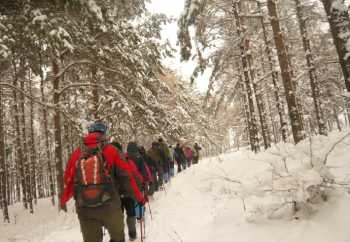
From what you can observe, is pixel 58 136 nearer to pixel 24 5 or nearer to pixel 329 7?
pixel 24 5

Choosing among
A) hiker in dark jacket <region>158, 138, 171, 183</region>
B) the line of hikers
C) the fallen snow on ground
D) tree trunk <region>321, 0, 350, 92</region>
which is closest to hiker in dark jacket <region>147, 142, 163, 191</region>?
hiker in dark jacket <region>158, 138, 171, 183</region>

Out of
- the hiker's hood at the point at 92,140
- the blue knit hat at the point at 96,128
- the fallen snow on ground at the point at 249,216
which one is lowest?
the fallen snow on ground at the point at 249,216

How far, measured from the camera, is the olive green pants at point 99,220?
13.8 feet

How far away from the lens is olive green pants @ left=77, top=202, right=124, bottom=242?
4.19 meters

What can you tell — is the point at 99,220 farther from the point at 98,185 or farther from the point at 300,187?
the point at 300,187

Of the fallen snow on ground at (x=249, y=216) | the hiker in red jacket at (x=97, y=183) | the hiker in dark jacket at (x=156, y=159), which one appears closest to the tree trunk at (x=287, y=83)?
the fallen snow on ground at (x=249, y=216)

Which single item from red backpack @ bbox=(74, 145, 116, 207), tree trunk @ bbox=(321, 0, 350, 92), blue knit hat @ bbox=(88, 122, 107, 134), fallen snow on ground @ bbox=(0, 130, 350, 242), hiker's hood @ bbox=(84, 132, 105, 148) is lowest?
fallen snow on ground @ bbox=(0, 130, 350, 242)

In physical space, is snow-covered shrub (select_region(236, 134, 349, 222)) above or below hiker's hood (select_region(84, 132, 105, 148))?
below

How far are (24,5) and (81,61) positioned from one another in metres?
4.82

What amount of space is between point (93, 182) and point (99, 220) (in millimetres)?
506

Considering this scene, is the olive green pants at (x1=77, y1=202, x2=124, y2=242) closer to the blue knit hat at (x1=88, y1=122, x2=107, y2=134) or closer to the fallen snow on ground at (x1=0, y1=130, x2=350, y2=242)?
the blue knit hat at (x1=88, y1=122, x2=107, y2=134)

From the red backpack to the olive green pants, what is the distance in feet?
0.29

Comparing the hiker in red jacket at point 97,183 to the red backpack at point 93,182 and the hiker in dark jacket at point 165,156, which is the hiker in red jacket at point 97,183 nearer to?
the red backpack at point 93,182

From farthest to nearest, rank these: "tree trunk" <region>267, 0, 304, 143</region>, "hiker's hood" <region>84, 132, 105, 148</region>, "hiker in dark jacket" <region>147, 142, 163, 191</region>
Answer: "hiker in dark jacket" <region>147, 142, 163, 191</region> → "tree trunk" <region>267, 0, 304, 143</region> → "hiker's hood" <region>84, 132, 105, 148</region>
